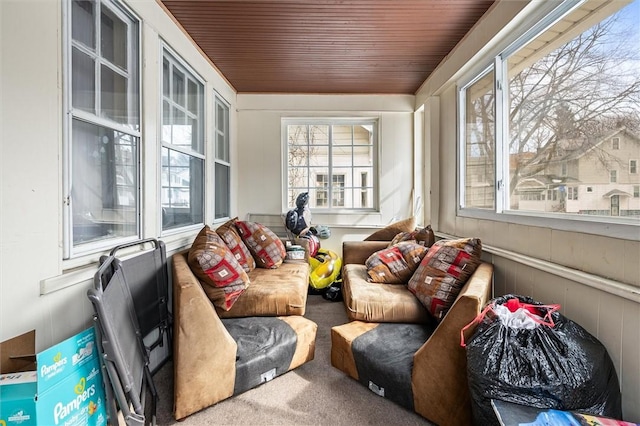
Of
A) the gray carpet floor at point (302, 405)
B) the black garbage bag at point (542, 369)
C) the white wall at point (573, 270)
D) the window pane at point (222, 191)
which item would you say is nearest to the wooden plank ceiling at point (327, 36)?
the white wall at point (573, 270)

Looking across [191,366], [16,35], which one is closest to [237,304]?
[191,366]

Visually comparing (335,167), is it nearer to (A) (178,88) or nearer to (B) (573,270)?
(A) (178,88)

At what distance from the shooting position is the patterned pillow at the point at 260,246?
293cm

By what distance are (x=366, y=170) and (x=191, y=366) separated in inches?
134

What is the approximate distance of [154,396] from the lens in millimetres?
1496

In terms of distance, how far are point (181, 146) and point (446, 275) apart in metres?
2.36

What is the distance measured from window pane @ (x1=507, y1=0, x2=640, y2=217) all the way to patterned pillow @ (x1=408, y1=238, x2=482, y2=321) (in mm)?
509

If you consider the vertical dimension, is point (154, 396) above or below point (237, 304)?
below

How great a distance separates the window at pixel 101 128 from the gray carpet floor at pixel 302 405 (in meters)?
1.02

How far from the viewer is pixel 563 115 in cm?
166

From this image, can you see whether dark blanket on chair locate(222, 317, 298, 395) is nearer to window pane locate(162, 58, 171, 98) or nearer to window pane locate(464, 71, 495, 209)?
window pane locate(162, 58, 171, 98)

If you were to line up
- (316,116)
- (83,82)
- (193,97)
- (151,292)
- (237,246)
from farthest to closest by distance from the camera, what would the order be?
(316,116)
(193,97)
(237,246)
(151,292)
(83,82)

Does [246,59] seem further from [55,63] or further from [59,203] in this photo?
[59,203]

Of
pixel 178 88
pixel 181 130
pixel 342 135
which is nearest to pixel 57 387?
pixel 181 130
